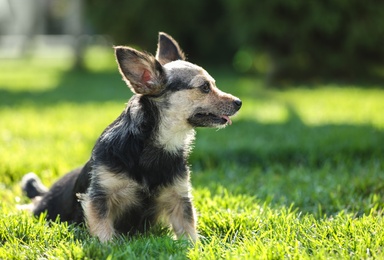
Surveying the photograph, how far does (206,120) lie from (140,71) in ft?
1.85

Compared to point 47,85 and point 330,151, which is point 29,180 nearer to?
point 330,151

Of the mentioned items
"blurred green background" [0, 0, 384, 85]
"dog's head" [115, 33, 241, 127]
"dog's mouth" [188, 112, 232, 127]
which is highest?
"dog's head" [115, 33, 241, 127]

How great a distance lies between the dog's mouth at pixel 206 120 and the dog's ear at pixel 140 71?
12.0 inches

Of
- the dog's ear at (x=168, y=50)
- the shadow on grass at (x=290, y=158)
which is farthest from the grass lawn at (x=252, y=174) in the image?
the dog's ear at (x=168, y=50)

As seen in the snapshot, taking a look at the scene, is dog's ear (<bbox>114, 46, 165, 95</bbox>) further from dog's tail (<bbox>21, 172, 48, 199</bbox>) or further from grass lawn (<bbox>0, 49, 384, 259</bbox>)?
dog's tail (<bbox>21, 172, 48, 199</bbox>)

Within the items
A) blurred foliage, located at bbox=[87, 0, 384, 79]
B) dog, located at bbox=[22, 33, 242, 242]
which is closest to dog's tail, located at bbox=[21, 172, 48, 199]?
dog, located at bbox=[22, 33, 242, 242]

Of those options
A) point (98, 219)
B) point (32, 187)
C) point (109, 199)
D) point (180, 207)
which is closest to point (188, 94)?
point (180, 207)

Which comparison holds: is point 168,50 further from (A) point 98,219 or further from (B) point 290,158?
(B) point 290,158

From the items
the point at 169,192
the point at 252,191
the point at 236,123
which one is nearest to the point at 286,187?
the point at 252,191

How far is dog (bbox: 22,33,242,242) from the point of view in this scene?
3.52 m

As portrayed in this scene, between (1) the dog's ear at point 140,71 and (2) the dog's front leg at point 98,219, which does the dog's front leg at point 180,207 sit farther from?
(1) the dog's ear at point 140,71

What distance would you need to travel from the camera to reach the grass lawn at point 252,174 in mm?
3266

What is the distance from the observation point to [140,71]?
11.8 ft

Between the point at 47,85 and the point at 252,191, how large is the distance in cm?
1056
